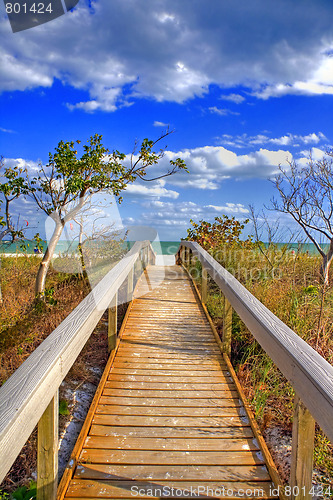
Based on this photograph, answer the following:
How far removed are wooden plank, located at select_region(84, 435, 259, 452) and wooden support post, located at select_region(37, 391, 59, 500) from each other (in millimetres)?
599

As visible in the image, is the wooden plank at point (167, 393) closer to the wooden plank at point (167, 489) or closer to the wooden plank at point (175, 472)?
the wooden plank at point (175, 472)

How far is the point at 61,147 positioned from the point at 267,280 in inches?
185

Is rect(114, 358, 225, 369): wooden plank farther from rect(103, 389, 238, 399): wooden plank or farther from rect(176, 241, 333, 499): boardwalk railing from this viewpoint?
rect(176, 241, 333, 499): boardwalk railing

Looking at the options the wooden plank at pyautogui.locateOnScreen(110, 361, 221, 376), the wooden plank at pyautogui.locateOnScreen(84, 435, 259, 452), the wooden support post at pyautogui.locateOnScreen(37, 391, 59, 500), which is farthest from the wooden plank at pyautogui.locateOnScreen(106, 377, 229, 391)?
the wooden support post at pyautogui.locateOnScreen(37, 391, 59, 500)

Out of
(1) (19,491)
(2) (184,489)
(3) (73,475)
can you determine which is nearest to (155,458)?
(2) (184,489)

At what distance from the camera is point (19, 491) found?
7.16ft

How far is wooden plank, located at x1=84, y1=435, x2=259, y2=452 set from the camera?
2529 mm

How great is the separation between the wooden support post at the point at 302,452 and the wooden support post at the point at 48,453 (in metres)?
1.29

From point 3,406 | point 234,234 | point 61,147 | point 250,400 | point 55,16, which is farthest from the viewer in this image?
point 234,234

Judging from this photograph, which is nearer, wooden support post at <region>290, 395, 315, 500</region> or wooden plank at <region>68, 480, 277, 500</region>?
wooden support post at <region>290, 395, 315, 500</region>

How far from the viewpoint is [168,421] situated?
285 centimetres

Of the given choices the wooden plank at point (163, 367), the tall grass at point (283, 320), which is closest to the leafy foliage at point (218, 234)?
the tall grass at point (283, 320)

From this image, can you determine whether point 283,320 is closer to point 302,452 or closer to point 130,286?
point 130,286

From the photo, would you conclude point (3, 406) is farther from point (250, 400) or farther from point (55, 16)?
point (55, 16)
